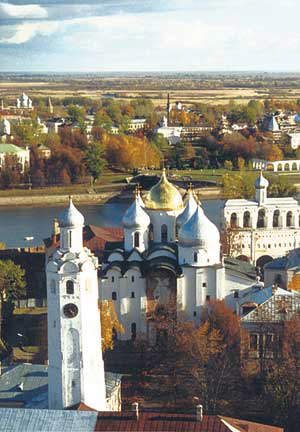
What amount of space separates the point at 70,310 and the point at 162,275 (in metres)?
3.01

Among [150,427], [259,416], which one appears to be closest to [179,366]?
[259,416]

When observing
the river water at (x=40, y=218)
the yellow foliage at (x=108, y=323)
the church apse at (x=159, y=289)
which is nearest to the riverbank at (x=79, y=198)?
the river water at (x=40, y=218)

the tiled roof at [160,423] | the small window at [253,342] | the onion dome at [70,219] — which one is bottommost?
the tiled roof at [160,423]

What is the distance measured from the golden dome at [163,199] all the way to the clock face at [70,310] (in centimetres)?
375

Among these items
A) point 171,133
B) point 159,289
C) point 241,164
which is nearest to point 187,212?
point 159,289

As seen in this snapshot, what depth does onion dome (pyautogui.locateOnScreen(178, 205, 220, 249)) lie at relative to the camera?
951 cm

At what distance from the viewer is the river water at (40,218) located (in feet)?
53.1

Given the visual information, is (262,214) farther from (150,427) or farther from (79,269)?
(150,427)

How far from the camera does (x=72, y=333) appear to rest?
681cm

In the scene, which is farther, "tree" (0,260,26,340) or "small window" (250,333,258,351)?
"tree" (0,260,26,340)

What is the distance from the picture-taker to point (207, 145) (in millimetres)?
28234

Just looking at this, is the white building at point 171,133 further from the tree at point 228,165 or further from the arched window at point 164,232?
the arched window at point 164,232

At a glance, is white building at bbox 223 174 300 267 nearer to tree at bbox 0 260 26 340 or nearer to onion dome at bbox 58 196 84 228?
tree at bbox 0 260 26 340

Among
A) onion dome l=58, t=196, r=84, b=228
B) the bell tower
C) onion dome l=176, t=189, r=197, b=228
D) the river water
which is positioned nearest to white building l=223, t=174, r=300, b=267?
onion dome l=176, t=189, r=197, b=228
